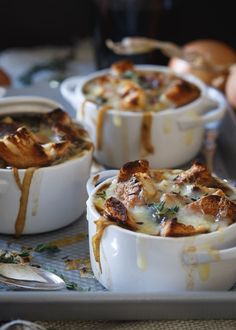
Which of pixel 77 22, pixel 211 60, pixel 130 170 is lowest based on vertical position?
pixel 77 22

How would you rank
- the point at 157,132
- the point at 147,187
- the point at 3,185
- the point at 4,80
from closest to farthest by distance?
the point at 147,187
the point at 3,185
the point at 157,132
the point at 4,80

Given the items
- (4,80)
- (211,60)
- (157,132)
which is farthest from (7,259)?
(211,60)

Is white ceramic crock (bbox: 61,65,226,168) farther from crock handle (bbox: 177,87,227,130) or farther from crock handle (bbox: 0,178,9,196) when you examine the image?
crock handle (bbox: 0,178,9,196)

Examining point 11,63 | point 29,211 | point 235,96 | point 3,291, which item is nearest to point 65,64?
point 11,63

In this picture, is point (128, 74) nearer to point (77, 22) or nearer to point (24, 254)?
point (24, 254)

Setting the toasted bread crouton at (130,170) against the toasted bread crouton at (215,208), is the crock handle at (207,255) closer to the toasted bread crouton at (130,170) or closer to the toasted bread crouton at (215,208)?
the toasted bread crouton at (215,208)

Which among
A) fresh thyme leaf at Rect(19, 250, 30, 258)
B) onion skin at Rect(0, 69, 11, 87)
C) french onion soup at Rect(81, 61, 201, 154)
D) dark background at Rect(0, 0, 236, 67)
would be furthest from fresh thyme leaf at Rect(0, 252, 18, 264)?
dark background at Rect(0, 0, 236, 67)
